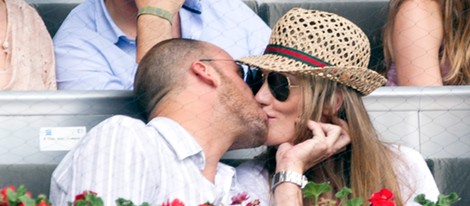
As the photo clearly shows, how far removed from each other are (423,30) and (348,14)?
42cm

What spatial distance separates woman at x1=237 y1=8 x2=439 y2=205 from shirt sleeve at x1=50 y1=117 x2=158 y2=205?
402mm

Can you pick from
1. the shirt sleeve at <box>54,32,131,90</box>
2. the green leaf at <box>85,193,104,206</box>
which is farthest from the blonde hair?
the green leaf at <box>85,193,104,206</box>

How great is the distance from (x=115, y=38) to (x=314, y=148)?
2.54 ft

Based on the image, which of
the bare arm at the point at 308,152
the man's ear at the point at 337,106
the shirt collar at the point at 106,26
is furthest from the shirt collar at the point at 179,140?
the shirt collar at the point at 106,26

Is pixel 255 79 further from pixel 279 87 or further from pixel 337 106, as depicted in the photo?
pixel 337 106

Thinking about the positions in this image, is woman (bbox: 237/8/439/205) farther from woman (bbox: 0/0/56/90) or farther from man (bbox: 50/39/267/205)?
woman (bbox: 0/0/56/90)

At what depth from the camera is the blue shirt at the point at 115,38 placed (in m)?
3.74

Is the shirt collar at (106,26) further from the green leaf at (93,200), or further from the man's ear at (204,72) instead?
the green leaf at (93,200)

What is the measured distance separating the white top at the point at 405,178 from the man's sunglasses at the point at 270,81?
0.66 feet

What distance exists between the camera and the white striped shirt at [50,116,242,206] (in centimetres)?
299

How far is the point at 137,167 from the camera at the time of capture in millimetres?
3047

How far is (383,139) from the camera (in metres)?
3.51

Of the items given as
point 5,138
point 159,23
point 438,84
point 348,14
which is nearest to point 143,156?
point 5,138

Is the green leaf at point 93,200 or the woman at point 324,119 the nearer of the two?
the green leaf at point 93,200
